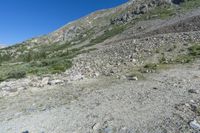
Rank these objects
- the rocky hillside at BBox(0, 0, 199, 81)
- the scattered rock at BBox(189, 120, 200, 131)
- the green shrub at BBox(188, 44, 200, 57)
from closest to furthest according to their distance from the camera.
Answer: the scattered rock at BBox(189, 120, 200, 131) → the green shrub at BBox(188, 44, 200, 57) → the rocky hillside at BBox(0, 0, 199, 81)

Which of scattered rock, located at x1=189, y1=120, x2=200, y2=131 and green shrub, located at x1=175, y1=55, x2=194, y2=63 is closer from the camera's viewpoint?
scattered rock, located at x1=189, y1=120, x2=200, y2=131

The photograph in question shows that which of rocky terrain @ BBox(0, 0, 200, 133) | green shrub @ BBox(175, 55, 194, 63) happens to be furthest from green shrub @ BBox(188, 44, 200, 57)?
green shrub @ BBox(175, 55, 194, 63)

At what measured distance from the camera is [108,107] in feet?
47.1

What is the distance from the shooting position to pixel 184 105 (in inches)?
524

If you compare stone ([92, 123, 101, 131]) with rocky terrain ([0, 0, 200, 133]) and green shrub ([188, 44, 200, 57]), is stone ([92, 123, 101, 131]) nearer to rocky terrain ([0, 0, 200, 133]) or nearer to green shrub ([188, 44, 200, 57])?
rocky terrain ([0, 0, 200, 133])

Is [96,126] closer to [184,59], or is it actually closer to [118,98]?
[118,98]

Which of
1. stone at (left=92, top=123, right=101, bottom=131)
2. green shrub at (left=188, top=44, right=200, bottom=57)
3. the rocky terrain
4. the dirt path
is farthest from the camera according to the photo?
green shrub at (left=188, top=44, right=200, bottom=57)

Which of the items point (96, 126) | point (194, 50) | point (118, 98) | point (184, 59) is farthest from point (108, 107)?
point (194, 50)

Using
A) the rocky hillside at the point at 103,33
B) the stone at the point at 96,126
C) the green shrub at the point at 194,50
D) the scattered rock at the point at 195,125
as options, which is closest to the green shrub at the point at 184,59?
the green shrub at the point at 194,50

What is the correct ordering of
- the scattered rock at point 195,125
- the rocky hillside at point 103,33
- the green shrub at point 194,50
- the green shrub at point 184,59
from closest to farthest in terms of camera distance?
the scattered rock at point 195,125
the green shrub at point 184,59
the green shrub at point 194,50
the rocky hillside at point 103,33

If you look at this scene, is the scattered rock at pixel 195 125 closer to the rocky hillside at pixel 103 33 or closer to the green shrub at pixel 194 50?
the green shrub at pixel 194 50

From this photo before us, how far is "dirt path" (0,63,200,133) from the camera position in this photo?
39.1 ft

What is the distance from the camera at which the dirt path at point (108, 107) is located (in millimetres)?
11922

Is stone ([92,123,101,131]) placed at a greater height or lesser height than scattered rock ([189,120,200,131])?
greater
